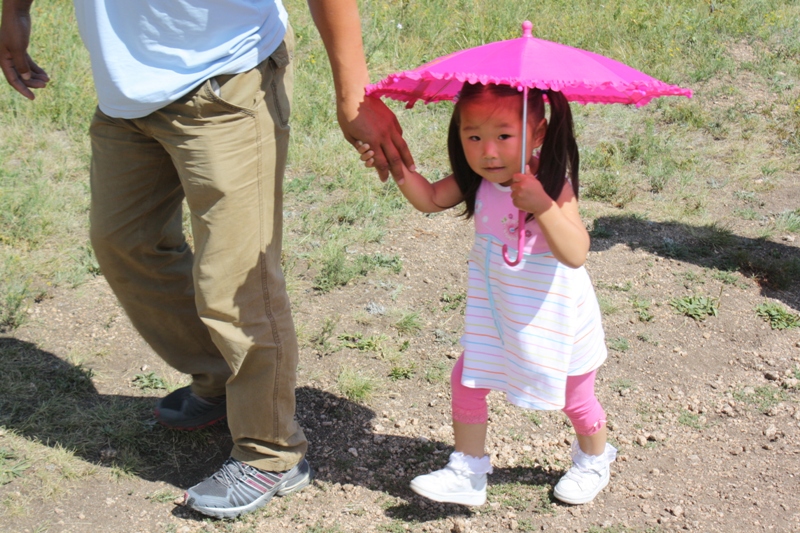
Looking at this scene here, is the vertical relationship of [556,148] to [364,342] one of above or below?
above

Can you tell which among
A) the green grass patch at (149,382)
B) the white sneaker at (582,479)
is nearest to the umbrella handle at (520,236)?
the white sneaker at (582,479)

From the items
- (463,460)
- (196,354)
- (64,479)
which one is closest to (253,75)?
(196,354)

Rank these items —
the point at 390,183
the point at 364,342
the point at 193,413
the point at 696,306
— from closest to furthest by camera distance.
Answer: the point at 193,413 → the point at 364,342 → the point at 696,306 → the point at 390,183

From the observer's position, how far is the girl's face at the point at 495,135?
2.29m

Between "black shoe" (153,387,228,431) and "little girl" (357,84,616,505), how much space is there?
890mm

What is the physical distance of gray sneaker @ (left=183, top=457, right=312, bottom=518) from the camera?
8.98ft

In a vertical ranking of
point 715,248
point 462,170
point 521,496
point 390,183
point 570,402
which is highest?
point 462,170

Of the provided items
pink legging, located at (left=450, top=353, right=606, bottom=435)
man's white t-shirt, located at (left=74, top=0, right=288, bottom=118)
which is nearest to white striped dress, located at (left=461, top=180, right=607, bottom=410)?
pink legging, located at (left=450, top=353, right=606, bottom=435)

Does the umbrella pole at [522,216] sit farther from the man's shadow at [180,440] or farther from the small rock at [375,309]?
the small rock at [375,309]

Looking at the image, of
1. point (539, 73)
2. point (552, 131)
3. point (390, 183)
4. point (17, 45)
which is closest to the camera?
point (539, 73)

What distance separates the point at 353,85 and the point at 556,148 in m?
0.59

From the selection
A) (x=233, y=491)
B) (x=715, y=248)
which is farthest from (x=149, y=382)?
(x=715, y=248)

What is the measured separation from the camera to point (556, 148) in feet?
7.82

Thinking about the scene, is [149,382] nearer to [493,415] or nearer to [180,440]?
[180,440]
